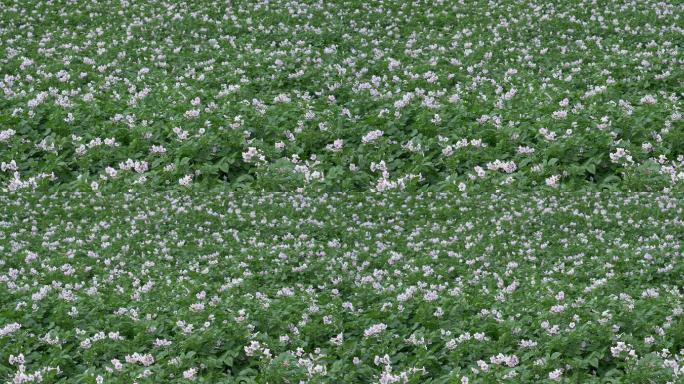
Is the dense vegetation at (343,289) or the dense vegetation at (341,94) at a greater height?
the dense vegetation at (343,289)

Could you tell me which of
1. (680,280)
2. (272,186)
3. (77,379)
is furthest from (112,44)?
(680,280)

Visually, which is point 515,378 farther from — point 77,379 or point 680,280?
point 77,379

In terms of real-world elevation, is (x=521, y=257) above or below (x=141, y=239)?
above

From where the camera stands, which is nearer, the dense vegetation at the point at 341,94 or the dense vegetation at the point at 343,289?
the dense vegetation at the point at 343,289

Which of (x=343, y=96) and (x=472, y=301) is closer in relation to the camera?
(x=472, y=301)

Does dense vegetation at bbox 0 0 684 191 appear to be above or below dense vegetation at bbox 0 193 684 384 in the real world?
below

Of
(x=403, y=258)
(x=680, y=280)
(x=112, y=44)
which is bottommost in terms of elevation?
(x=112, y=44)

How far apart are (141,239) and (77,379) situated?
283 cm

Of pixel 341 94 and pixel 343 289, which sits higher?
pixel 343 289

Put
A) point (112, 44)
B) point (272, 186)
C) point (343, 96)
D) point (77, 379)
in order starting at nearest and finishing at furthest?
point (77, 379)
point (272, 186)
point (343, 96)
point (112, 44)

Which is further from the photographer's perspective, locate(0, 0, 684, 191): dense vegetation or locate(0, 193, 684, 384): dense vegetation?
locate(0, 0, 684, 191): dense vegetation

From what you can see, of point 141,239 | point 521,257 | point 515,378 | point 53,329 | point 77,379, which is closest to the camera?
point 515,378

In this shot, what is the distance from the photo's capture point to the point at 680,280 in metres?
Answer: 7.59

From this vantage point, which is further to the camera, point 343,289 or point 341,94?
point 341,94
